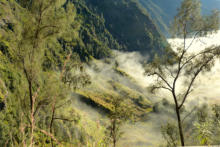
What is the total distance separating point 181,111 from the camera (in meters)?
17.0

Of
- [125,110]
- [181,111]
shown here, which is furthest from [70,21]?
[125,110]

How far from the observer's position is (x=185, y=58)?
15.8 metres

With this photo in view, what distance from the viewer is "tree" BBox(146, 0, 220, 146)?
1507 cm

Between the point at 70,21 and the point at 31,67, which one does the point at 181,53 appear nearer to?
the point at 70,21

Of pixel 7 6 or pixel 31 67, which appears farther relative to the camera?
pixel 31 67

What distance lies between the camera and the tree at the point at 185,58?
1507cm

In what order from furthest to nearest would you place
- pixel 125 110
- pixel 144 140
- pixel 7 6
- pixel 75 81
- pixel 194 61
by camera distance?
1. pixel 144 140
2. pixel 125 110
3. pixel 75 81
4. pixel 194 61
5. pixel 7 6

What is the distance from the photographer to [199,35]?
52.2ft

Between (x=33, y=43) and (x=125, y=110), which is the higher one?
(x=33, y=43)

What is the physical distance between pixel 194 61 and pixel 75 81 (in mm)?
13929

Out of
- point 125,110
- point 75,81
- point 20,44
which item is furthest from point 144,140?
point 20,44

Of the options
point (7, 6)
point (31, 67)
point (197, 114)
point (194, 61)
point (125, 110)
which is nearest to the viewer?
point (7, 6)

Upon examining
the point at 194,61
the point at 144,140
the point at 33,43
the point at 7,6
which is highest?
the point at 7,6

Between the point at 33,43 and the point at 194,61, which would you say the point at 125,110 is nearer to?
the point at 194,61
